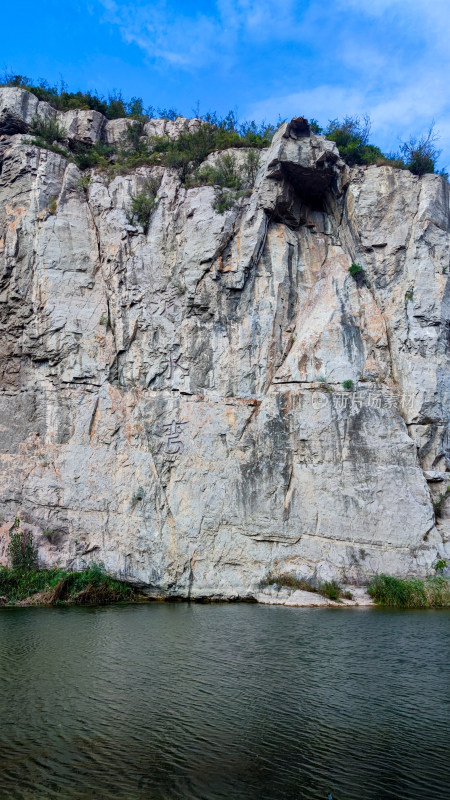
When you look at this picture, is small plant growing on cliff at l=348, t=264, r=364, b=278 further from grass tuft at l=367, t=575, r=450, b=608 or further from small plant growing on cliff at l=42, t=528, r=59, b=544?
small plant growing on cliff at l=42, t=528, r=59, b=544

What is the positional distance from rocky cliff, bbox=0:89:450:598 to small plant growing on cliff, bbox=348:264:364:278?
A: 0.38 m

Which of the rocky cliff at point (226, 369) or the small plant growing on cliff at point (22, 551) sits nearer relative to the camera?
the small plant growing on cliff at point (22, 551)

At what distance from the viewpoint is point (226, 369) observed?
25391mm

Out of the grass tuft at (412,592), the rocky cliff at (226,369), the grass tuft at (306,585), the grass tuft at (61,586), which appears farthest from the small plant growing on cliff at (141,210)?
the grass tuft at (412,592)

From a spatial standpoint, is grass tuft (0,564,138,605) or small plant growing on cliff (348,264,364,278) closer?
grass tuft (0,564,138,605)

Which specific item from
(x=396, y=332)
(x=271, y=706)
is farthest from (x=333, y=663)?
(x=396, y=332)

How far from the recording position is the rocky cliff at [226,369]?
2230cm

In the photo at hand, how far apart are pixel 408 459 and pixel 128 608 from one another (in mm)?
12280

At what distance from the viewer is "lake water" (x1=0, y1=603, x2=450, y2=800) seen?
22.5 feet

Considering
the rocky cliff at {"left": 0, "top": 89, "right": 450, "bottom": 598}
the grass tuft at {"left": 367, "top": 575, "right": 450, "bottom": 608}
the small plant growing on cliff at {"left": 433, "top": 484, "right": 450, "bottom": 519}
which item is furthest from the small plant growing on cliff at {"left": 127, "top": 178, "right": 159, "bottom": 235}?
the grass tuft at {"left": 367, "top": 575, "right": 450, "bottom": 608}

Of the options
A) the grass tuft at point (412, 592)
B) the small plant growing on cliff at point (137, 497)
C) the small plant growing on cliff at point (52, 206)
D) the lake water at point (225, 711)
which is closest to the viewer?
the lake water at point (225, 711)

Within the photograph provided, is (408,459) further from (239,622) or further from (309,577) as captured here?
(239,622)

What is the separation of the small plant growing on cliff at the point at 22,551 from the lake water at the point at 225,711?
5587mm

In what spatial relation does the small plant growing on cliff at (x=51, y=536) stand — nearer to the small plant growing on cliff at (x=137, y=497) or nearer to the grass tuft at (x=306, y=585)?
the small plant growing on cliff at (x=137, y=497)
